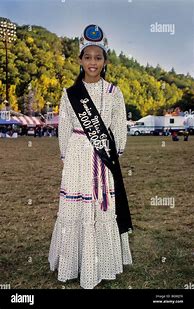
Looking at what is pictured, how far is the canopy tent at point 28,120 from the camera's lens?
12.6 ft

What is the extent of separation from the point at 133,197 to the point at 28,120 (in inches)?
40.8

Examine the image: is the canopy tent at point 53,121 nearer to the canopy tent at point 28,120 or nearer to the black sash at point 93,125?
the canopy tent at point 28,120

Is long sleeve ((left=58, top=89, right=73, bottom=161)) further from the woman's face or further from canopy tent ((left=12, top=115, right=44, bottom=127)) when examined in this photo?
canopy tent ((left=12, top=115, right=44, bottom=127))

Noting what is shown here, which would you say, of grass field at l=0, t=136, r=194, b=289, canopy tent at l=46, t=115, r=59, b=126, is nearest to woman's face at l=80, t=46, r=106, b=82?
canopy tent at l=46, t=115, r=59, b=126

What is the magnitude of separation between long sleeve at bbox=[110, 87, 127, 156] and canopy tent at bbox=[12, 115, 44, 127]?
29.9 inches

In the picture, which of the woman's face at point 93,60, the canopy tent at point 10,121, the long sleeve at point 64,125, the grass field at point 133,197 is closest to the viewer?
the woman's face at point 93,60

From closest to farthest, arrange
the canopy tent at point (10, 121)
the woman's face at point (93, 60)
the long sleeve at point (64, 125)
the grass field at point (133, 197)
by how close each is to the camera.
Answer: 1. the woman's face at point (93, 60)
2. the long sleeve at point (64, 125)
3. the grass field at point (133, 197)
4. the canopy tent at point (10, 121)

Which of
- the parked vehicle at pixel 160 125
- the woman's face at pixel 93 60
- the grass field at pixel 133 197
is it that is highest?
the woman's face at pixel 93 60

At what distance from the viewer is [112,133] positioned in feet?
11.0

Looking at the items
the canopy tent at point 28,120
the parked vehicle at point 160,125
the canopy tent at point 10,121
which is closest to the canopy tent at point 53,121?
the canopy tent at point 28,120

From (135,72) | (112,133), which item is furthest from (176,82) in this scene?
(112,133)

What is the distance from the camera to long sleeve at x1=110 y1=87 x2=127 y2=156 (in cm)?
331

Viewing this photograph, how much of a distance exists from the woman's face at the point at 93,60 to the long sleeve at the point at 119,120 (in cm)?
21

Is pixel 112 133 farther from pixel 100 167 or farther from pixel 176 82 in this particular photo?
pixel 176 82
